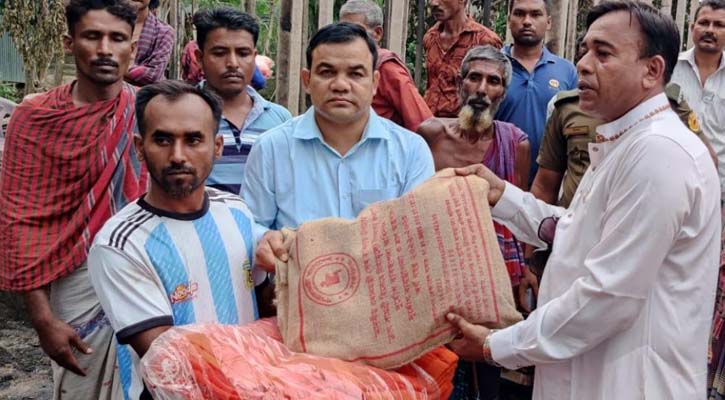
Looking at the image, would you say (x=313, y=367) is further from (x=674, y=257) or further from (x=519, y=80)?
(x=519, y=80)

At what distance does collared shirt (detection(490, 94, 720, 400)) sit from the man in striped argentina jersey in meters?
0.80

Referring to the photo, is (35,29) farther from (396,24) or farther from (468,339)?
(468,339)

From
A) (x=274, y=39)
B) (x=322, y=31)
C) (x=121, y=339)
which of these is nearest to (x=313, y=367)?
(x=121, y=339)

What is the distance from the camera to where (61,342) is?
286cm

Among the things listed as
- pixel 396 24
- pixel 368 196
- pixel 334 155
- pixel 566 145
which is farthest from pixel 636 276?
pixel 396 24

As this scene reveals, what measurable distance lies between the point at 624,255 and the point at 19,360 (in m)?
3.97

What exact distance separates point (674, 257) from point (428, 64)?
10.3 ft

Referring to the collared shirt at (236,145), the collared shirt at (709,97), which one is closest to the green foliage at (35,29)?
the collared shirt at (236,145)

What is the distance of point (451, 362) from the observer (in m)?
2.16

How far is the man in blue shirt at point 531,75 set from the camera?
4316 millimetres

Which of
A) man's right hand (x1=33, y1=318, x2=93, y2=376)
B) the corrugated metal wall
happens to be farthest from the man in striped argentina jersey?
the corrugated metal wall

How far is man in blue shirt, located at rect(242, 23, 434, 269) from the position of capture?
2.70 meters

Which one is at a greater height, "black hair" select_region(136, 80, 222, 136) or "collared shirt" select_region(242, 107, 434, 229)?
"black hair" select_region(136, 80, 222, 136)

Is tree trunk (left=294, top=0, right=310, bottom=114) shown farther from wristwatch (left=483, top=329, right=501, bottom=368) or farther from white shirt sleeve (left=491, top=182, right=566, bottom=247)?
wristwatch (left=483, top=329, right=501, bottom=368)
